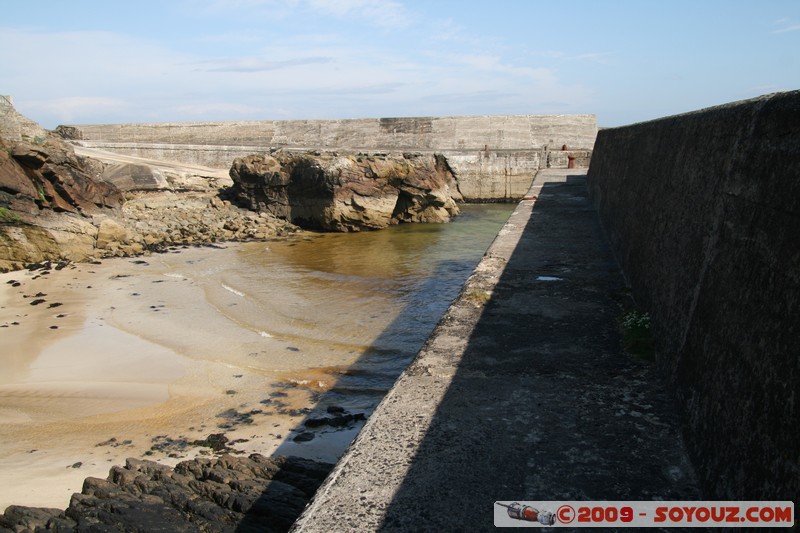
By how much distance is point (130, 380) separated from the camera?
7297mm

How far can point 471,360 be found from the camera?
146 inches

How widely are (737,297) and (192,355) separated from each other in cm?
729

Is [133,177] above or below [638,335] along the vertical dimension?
below

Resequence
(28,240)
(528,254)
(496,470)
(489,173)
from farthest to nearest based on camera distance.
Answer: (489,173)
(28,240)
(528,254)
(496,470)

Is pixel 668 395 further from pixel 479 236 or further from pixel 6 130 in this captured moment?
pixel 6 130

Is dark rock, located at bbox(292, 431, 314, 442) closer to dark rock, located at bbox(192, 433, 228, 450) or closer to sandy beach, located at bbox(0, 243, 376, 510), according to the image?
sandy beach, located at bbox(0, 243, 376, 510)

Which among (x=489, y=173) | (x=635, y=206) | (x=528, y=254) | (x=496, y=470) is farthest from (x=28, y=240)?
(x=489, y=173)

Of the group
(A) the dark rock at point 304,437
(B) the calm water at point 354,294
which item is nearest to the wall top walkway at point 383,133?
(B) the calm water at point 354,294

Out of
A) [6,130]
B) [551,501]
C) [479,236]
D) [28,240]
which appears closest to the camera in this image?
[551,501]

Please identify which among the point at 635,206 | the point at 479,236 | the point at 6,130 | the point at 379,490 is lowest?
the point at 479,236

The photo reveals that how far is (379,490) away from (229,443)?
147 inches

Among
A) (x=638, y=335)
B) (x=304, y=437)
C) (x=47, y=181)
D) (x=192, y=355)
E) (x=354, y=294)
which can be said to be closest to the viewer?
(x=638, y=335)

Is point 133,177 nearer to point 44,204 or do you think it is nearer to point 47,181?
point 47,181

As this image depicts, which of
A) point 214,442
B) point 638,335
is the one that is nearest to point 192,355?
point 214,442
